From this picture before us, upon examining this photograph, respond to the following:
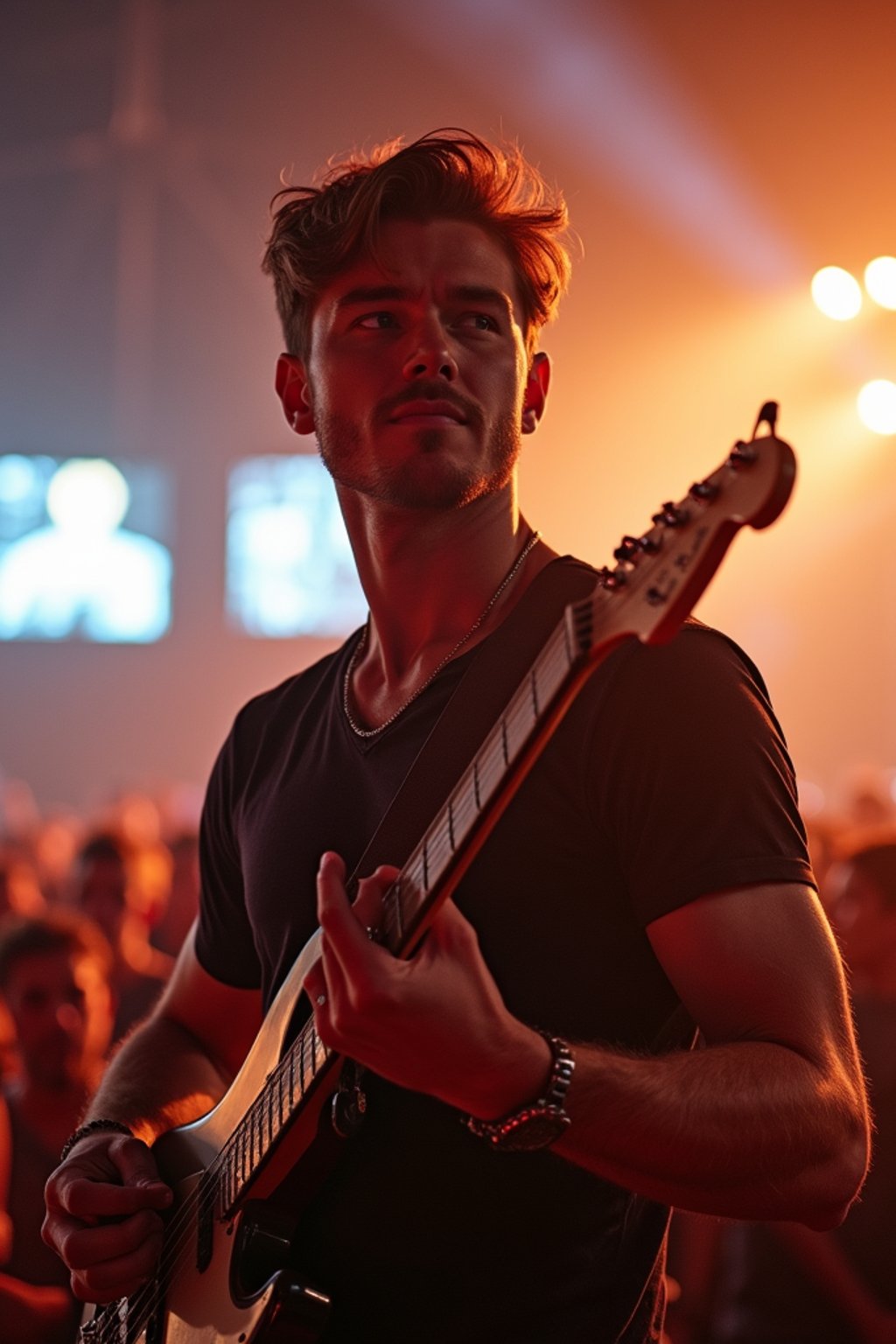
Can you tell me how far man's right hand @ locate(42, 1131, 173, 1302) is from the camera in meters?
1.85

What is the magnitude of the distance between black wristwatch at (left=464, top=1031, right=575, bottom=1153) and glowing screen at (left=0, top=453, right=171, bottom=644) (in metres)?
15.3

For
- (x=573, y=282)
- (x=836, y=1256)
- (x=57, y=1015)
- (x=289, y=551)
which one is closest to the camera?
(x=836, y=1256)

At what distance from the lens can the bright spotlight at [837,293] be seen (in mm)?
7312

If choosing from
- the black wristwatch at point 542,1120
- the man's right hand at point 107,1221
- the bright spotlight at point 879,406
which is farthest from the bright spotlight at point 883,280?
the black wristwatch at point 542,1120

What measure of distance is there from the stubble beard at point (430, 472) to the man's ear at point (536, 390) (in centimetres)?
16

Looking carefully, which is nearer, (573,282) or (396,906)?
(396,906)

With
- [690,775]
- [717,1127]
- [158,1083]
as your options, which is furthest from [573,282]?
[717,1127]

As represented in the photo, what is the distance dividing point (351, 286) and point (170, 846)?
491 cm

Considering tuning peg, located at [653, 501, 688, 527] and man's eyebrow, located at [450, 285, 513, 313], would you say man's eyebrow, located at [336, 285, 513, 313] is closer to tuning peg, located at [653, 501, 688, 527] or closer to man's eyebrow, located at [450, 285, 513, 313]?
man's eyebrow, located at [450, 285, 513, 313]

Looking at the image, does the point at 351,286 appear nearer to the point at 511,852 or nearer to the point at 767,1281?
the point at 511,852

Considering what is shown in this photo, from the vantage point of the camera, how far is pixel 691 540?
4.11ft

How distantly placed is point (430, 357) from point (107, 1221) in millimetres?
1227

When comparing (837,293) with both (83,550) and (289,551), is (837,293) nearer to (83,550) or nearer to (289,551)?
(289,551)

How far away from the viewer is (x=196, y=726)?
679 inches
